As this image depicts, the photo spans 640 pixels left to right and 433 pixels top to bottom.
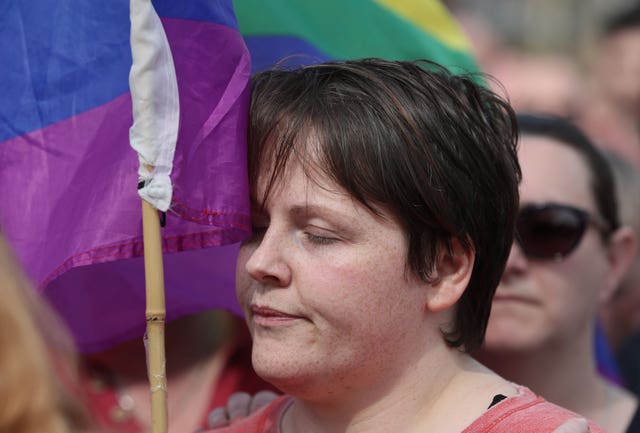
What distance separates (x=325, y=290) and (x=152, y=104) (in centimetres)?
53

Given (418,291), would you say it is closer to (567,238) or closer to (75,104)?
(75,104)

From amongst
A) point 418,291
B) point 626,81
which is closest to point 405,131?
point 418,291

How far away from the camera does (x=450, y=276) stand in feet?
7.84

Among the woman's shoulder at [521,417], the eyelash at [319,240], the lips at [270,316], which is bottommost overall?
the woman's shoulder at [521,417]

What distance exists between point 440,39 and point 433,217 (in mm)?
1844

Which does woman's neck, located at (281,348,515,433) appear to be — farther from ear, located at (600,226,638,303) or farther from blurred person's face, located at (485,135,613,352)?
ear, located at (600,226,638,303)

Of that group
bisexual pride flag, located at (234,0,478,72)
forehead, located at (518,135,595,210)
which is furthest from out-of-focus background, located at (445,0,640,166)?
forehead, located at (518,135,595,210)

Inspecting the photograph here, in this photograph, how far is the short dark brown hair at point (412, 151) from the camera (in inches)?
89.0

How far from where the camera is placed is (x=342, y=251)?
226 centimetres

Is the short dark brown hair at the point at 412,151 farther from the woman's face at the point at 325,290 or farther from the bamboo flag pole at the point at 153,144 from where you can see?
the bamboo flag pole at the point at 153,144

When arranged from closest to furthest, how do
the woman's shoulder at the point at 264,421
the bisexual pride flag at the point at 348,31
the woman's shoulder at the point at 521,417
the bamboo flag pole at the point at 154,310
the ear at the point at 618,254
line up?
the woman's shoulder at the point at 521,417 < the bamboo flag pole at the point at 154,310 < the woman's shoulder at the point at 264,421 < the bisexual pride flag at the point at 348,31 < the ear at the point at 618,254

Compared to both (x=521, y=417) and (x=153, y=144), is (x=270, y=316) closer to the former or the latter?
(x=153, y=144)

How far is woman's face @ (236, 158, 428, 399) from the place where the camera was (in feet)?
7.37

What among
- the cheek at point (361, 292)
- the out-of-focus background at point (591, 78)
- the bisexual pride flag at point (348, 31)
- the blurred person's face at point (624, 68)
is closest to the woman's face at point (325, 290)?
the cheek at point (361, 292)
